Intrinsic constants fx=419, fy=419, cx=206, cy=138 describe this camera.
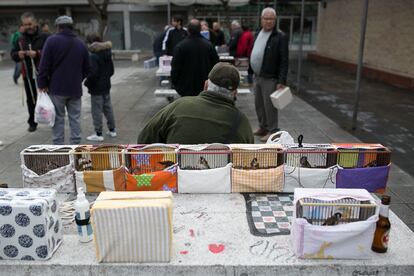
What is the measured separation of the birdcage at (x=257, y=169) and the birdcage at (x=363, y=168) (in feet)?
1.28

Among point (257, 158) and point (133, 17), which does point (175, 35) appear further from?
point (133, 17)

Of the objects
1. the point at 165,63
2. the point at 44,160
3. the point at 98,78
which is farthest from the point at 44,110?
the point at 165,63

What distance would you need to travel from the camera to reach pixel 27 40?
6719 mm

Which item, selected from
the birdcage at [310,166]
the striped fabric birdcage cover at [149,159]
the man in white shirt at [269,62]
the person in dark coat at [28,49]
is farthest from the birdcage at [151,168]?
the person in dark coat at [28,49]

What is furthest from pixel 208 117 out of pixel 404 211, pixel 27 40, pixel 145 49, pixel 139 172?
pixel 145 49

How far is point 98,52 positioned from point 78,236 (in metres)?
4.61

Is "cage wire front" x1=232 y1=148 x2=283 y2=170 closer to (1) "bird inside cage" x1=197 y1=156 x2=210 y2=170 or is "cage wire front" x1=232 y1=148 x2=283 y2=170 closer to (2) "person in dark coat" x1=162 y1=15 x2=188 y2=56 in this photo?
(1) "bird inside cage" x1=197 y1=156 x2=210 y2=170

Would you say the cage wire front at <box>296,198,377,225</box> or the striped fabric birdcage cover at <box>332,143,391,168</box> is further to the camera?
the striped fabric birdcage cover at <box>332,143,391,168</box>

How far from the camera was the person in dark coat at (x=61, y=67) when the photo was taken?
5.31 meters

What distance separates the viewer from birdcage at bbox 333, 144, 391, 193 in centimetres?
268

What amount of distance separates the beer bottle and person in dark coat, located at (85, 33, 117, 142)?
16.2 ft

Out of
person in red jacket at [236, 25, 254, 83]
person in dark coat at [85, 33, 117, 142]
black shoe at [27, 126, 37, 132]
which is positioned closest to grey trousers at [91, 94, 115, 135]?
person in dark coat at [85, 33, 117, 142]

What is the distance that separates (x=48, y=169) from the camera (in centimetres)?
271

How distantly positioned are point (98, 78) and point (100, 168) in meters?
3.88
